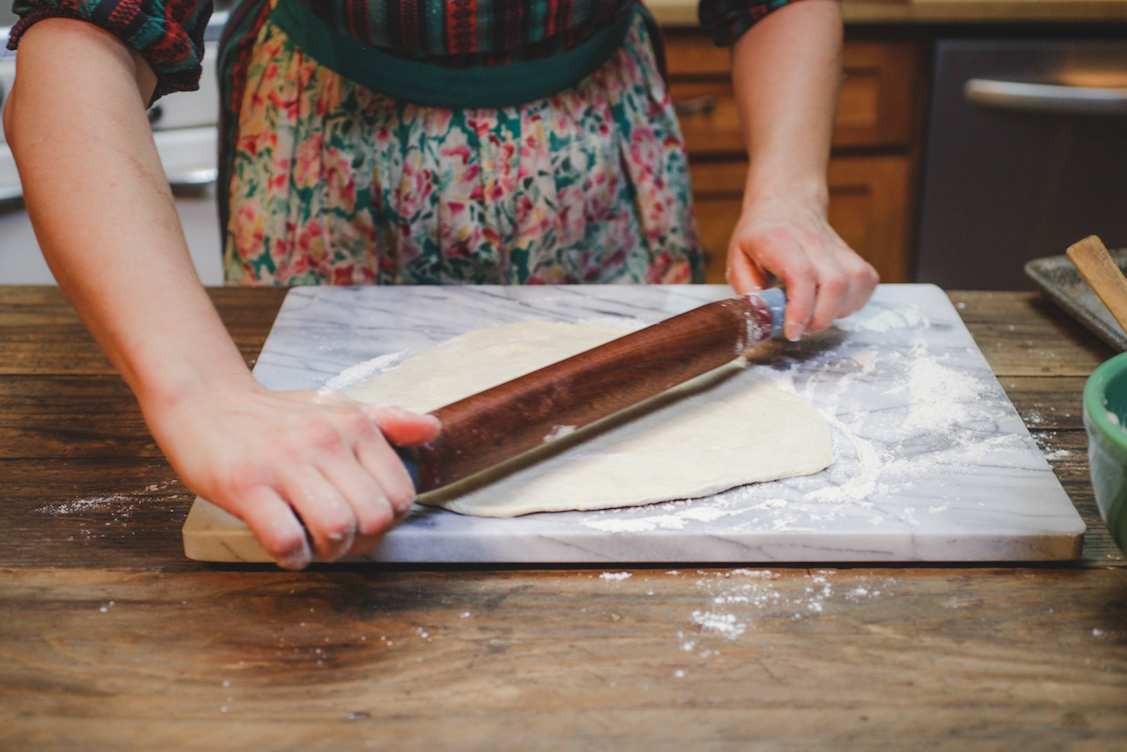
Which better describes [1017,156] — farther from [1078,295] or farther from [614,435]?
[614,435]

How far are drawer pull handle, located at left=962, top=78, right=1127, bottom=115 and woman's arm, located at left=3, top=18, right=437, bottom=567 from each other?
1636 millimetres

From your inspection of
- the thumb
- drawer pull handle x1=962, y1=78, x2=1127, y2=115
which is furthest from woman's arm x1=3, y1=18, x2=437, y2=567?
drawer pull handle x1=962, y1=78, x2=1127, y2=115

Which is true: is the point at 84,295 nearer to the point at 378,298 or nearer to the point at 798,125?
the point at 378,298

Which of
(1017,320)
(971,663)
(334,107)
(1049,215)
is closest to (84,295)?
(334,107)

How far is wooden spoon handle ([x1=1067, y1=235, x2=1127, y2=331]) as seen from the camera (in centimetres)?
81

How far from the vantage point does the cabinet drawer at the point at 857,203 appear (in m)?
2.13

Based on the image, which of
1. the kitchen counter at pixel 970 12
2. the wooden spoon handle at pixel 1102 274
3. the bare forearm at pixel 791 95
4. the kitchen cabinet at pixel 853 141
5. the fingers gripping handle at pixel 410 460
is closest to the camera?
the fingers gripping handle at pixel 410 460

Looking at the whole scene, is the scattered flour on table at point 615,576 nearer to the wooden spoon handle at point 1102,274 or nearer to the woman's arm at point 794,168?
the woman's arm at point 794,168

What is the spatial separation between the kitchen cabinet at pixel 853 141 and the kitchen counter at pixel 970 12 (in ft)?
0.17

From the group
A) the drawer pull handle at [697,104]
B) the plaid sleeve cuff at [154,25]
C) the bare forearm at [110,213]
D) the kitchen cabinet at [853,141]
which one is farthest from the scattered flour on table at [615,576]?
the drawer pull handle at [697,104]

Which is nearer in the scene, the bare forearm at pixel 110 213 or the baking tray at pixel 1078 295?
the bare forearm at pixel 110 213

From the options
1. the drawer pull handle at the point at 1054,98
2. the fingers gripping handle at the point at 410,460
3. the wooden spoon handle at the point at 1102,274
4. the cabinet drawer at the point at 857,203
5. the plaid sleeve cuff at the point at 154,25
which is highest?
the plaid sleeve cuff at the point at 154,25

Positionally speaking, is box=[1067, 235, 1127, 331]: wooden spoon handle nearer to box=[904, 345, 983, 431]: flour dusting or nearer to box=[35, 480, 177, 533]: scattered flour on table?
box=[904, 345, 983, 431]: flour dusting

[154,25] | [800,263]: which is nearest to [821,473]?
[800,263]
